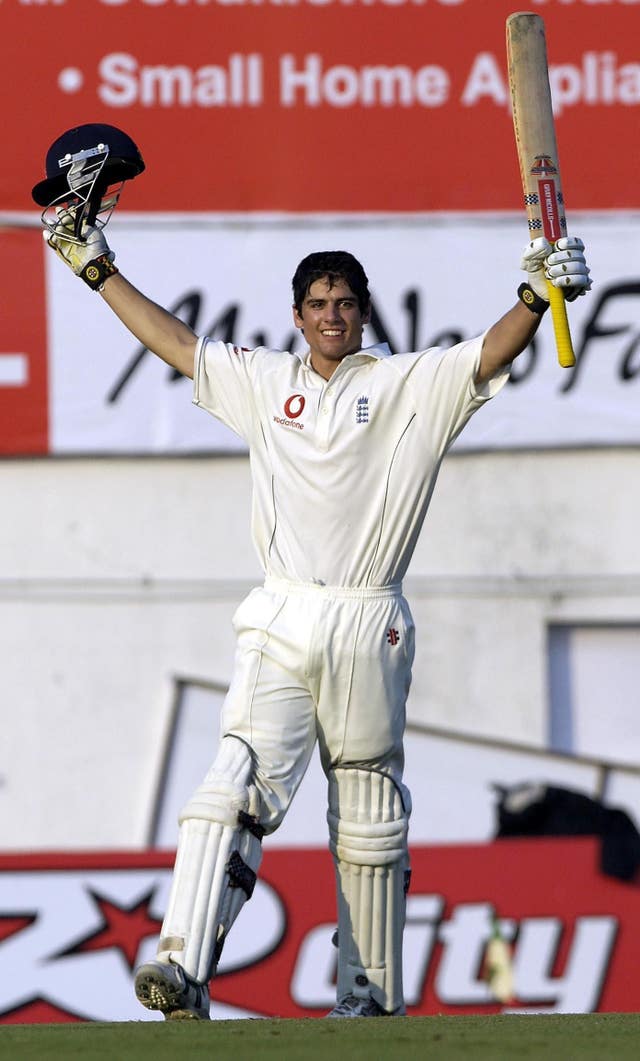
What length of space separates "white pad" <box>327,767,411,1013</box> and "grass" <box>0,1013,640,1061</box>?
26.7 inches

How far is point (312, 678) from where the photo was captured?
14.3 feet

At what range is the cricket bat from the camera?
4.28 m

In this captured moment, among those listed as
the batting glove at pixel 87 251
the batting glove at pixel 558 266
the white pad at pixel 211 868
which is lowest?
the white pad at pixel 211 868

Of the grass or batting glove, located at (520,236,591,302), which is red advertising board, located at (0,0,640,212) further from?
the grass

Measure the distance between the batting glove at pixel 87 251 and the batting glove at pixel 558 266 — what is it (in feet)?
3.33

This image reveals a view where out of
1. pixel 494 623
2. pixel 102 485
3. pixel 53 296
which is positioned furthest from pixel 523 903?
pixel 53 296

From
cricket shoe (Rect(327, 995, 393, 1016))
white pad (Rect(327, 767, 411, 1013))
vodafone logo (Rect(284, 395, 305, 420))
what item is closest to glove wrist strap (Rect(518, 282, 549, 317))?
vodafone logo (Rect(284, 395, 305, 420))

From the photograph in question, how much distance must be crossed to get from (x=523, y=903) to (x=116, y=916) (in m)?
1.72

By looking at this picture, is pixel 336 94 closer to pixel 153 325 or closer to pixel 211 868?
pixel 153 325

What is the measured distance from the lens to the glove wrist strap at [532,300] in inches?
165

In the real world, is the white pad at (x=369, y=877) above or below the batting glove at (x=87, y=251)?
below

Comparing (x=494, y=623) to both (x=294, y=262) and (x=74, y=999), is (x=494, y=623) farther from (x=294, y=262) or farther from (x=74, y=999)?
(x=74, y=999)

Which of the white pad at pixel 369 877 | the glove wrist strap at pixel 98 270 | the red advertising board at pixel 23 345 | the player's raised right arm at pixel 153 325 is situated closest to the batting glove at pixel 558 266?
the player's raised right arm at pixel 153 325

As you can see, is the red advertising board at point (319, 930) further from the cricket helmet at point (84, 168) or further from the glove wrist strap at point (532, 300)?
the glove wrist strap at point (532, 300)
